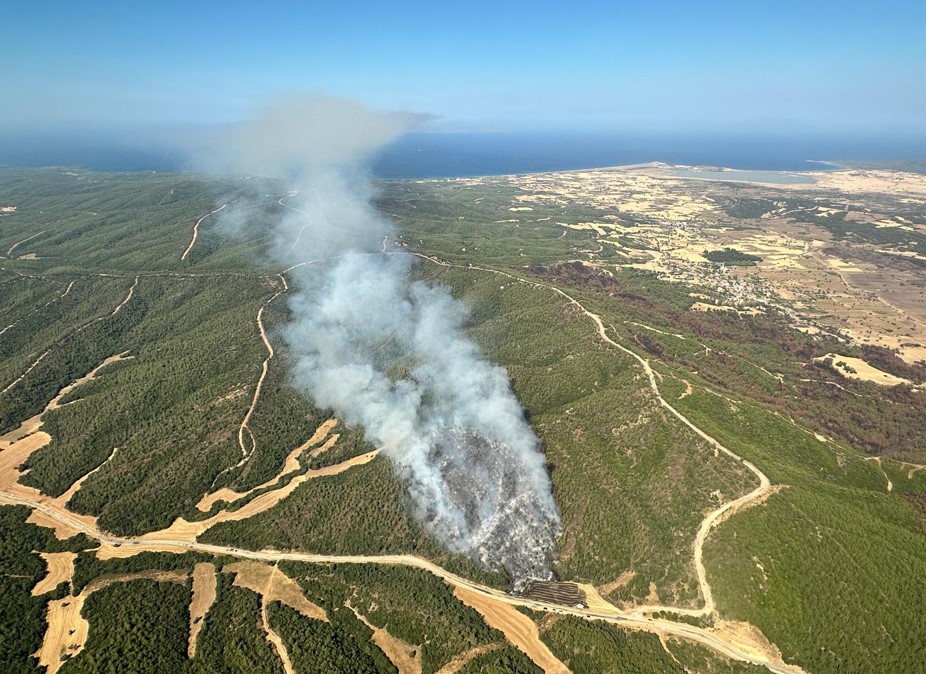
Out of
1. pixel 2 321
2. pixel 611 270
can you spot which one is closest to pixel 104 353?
pixel 2 321

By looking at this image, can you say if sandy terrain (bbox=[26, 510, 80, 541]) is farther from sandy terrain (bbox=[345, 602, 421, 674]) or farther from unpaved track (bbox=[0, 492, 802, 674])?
sandy terrain (bbox=[345, 602, 421, 674])

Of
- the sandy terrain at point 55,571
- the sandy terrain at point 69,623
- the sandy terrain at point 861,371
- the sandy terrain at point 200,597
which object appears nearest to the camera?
the sandy terrain at point 69,623

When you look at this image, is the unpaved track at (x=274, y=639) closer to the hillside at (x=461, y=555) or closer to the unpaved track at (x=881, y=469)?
the hillside at (x=461, y=555)

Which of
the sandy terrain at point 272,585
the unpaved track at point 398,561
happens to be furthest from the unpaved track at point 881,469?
the sandy terrain at point 272,585

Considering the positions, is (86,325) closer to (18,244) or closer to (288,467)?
(288,467)

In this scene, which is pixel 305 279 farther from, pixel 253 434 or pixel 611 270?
pixel 611 270

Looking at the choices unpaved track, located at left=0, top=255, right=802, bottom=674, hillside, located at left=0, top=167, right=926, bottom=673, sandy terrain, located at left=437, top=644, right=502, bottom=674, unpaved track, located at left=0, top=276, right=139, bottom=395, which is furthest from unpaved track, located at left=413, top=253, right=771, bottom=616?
→ unpaved track, located at left=0, top=276, right=139, bottom=395

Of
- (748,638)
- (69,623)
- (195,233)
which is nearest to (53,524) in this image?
(69,623)
